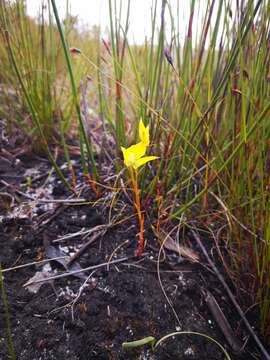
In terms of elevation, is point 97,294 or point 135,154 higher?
point 135,154

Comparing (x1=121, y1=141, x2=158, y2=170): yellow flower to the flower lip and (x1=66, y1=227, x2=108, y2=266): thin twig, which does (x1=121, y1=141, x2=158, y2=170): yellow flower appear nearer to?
the flower lip

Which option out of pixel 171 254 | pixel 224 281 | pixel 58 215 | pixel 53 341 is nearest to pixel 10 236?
pixel 58 215

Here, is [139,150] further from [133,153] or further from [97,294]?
[97,294]

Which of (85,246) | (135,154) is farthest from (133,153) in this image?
(85,246)

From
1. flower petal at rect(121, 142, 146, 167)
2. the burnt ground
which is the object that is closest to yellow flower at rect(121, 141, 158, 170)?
flower petal at rect(121, 142, 146, 167)

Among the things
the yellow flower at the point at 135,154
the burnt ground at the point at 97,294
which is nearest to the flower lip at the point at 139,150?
the yellow flower at the point at 135,154

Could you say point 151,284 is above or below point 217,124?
below

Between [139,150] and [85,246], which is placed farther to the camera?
[85,246]

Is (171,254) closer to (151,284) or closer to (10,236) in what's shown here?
(151,284)
